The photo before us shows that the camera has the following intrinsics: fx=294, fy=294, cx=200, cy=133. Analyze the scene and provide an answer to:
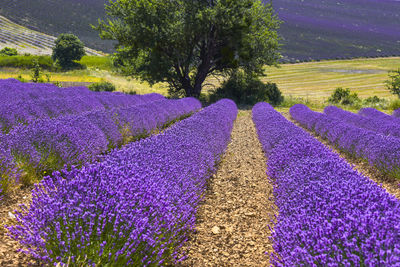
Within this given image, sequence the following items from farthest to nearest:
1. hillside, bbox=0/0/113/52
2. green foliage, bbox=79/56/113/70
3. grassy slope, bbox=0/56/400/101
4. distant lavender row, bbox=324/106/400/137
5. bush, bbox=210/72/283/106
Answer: hillside, bbox=0/0/113/52 → green foliage, bbox=79/56/113/70 → grassy slope, bbox=0/56/400/101 → bush, bbox=210/72/283/106 → distant lavender row, bbox=324/106/400/137

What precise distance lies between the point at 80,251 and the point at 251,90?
21.4 meters

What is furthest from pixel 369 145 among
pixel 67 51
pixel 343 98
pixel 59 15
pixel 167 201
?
pixel 59 15

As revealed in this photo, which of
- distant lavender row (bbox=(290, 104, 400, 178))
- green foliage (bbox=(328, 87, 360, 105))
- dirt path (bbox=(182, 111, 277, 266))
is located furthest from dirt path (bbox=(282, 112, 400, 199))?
green foliage (bbox=(328, 87, 360, 105))

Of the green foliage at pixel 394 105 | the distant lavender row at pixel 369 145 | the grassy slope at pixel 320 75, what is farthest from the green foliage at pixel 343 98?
the distant lavender row at pixel 369 145

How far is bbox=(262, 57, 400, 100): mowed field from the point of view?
3640 cm

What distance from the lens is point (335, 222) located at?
6.02 feet

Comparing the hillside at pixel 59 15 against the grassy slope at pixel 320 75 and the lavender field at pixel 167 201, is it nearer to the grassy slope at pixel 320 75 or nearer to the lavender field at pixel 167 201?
the grassy slope at pixel 320 75

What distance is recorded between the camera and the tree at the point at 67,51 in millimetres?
38969

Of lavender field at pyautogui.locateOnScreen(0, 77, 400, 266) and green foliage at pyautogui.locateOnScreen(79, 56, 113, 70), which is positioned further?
green foliage at pyautogui.locateOnScreen(79, 56, 113, 70)

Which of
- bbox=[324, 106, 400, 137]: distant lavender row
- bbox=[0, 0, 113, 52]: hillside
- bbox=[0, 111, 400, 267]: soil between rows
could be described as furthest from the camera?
bbox=[0, 0, 113, 52]: hillside

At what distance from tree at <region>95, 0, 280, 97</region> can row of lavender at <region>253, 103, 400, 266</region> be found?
619 inches

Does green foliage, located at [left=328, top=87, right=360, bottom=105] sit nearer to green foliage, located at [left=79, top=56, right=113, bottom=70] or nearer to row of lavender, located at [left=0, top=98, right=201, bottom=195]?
row of lavender, located at [left=0, top=98, right=201, bottom=195]

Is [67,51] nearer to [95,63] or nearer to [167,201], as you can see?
[95,63]

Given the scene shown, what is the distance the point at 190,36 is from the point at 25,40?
64.8 metres
